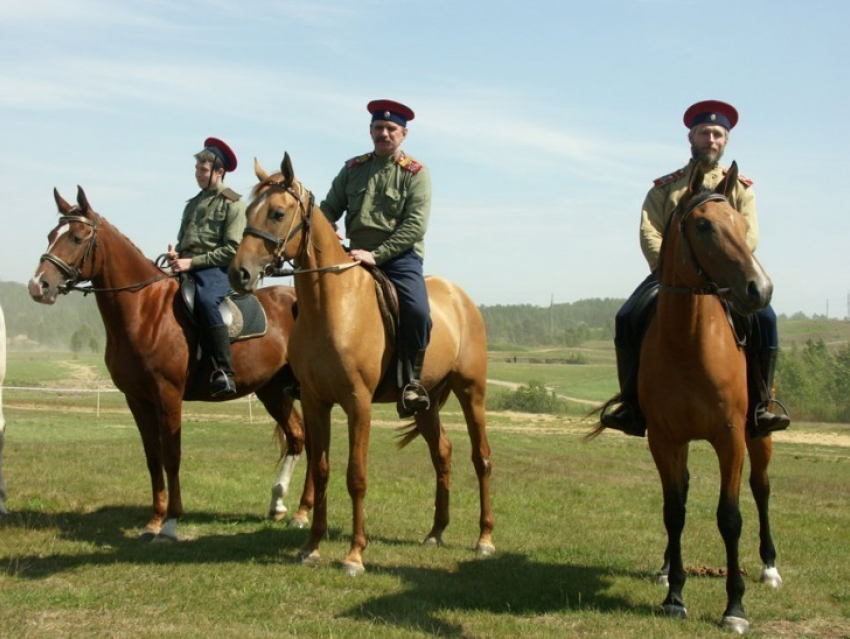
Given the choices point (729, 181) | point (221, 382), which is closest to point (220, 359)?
point (221, 382)

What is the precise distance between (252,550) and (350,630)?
285 cm

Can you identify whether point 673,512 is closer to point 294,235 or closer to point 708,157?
point 708,157

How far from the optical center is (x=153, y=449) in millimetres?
10023

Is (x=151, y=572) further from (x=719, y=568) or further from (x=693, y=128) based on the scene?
(x=693, y=128)

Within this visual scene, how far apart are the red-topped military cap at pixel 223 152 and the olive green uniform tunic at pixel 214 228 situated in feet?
1.02

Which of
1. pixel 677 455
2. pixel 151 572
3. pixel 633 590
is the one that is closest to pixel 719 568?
pixel 633 590

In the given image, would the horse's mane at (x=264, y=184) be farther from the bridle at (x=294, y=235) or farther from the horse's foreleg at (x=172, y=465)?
the horse's foreleg at (x=172, y=465)

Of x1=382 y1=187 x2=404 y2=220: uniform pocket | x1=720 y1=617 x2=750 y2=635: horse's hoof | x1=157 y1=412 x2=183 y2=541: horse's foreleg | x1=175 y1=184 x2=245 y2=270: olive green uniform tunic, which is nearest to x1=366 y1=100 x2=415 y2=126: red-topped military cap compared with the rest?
x1=382 y1=187 x2=404 y2=220: uniform pocket

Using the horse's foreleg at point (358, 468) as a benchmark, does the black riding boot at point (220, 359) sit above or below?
above

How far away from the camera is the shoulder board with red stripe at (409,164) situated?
8.82 m

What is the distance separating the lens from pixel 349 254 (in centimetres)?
858

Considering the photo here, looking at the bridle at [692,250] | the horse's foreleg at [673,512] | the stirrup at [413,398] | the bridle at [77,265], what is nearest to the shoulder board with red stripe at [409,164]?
the stirrup at [413,398]

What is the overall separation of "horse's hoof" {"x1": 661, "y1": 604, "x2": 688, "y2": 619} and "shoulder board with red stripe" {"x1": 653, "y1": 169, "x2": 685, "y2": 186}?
11.7ft

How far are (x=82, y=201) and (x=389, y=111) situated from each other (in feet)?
11.2
